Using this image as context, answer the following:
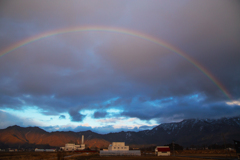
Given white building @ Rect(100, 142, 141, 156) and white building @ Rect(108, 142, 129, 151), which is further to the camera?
A: white building @ Rect(108, 142, 129, 151)

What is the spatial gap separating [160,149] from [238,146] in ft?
183

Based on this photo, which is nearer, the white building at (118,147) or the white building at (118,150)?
the white building at (118,150)

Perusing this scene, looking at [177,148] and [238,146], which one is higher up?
[238,146]

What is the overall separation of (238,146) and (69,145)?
518 feet

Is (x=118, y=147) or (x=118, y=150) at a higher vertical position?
(x=118, y=147)

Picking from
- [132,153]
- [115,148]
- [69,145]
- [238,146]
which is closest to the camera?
[238,146]

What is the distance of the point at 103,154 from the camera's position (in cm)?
11125

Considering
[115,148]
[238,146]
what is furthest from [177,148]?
[238,146]

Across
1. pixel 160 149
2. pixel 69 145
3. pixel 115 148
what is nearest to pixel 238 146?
pixel 160 149

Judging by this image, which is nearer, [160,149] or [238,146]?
[238,146]

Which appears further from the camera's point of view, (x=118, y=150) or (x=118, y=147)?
(x=118, y=147)

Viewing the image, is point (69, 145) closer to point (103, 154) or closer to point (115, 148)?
point (115, 148)

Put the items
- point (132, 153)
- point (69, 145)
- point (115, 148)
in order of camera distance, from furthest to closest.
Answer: point (69, 145)
point (115, 148)
point (132, 153)

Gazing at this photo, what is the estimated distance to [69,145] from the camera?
608 feet
